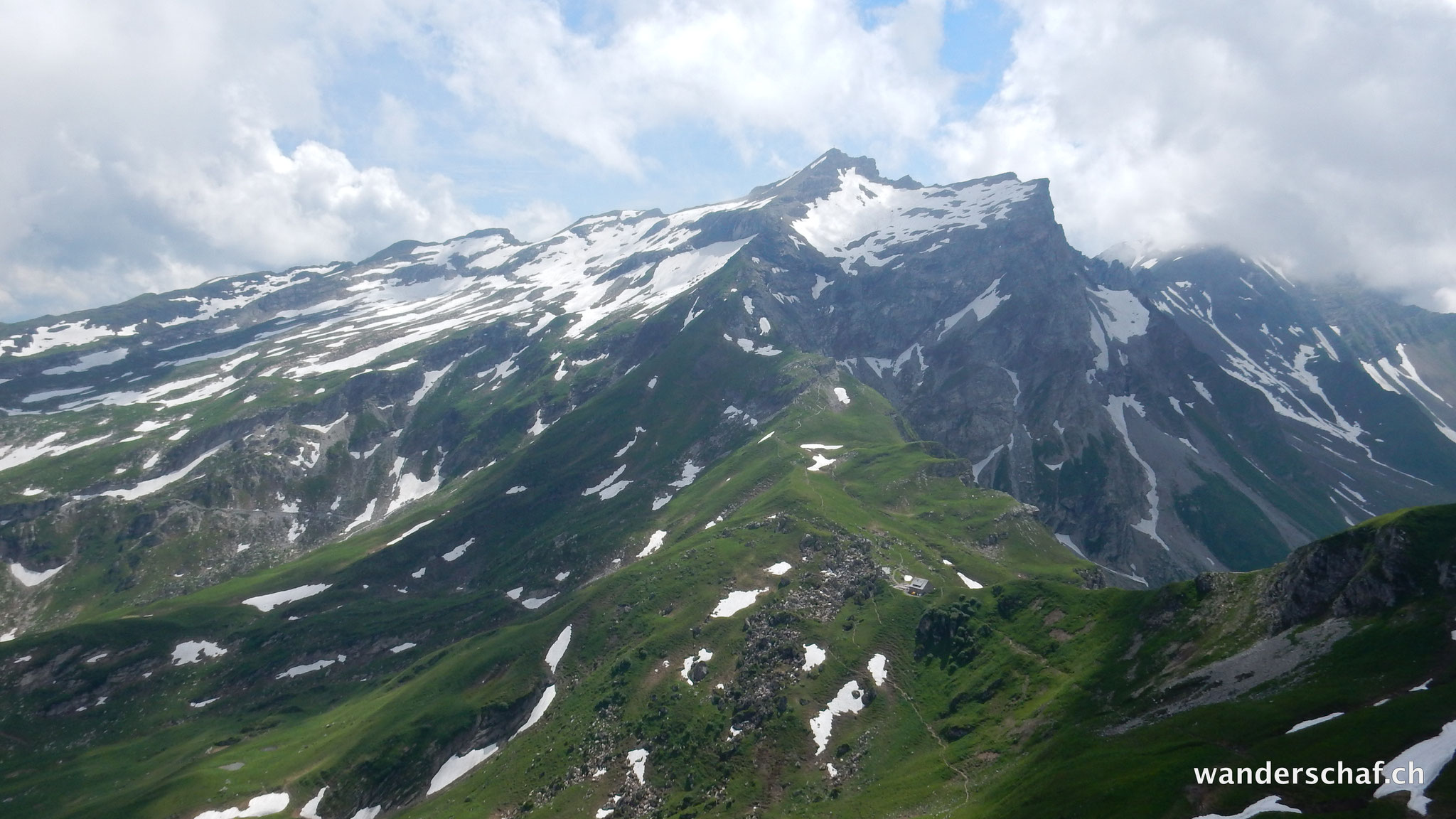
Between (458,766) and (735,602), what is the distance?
167ft

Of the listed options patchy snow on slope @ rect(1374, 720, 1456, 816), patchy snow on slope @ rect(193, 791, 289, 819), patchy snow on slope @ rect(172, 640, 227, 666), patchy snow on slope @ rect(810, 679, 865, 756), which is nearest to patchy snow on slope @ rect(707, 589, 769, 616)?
patchy snow on slope @ rect(810, 679, 865, 756)

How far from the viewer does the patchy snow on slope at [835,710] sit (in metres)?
95.5

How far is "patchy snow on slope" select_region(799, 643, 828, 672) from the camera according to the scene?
4198 inches

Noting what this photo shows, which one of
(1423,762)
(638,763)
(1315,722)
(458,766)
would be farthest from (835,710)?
(1423,762)

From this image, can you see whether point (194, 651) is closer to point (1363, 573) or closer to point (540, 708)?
point (540, 708)

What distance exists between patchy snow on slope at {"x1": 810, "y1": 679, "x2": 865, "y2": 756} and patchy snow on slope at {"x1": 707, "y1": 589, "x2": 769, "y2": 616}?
2681 centimetres

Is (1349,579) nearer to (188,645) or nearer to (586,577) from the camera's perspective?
(586,577)

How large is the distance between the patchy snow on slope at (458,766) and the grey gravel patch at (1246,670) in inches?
3587

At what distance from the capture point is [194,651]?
164m

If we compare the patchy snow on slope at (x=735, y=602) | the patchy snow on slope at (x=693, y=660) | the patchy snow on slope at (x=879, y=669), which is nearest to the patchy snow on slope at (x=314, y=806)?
the patchy snow on slope at (x=693, y=660)

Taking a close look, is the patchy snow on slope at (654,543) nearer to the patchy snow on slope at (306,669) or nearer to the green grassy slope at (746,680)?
the green grassy slope at (746,680)

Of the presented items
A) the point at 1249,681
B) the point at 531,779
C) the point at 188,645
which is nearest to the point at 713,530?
the point at 531,779

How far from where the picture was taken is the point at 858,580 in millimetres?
125062

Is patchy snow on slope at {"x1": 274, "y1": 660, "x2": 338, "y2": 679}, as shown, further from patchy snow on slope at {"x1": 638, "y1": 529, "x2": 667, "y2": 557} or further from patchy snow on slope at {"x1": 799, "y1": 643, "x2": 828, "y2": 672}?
patchy snow on slope at {"x1": 799, "y1": 643, "x2": 828, "y2": 672}
